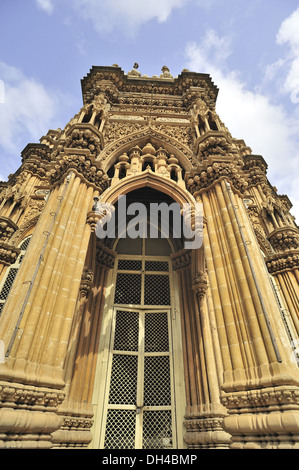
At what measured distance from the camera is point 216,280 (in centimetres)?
506

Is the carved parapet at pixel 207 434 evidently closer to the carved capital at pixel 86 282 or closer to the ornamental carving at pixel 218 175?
the carved capital at pixel 86 282

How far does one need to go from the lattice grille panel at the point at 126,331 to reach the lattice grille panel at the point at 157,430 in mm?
1841

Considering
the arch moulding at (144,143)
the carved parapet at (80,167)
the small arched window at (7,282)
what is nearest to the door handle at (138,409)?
the small arched window at (7,282)

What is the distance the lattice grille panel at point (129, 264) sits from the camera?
9344 mm

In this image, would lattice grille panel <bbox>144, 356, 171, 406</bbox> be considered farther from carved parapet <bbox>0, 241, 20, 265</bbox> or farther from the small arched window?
A: carved parapet <bbox>0, 241, 20, 265</bbox>

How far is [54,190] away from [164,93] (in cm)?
744

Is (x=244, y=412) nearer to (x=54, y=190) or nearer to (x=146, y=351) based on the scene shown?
(x=146, y=351)

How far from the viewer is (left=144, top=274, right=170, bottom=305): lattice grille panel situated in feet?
28.6

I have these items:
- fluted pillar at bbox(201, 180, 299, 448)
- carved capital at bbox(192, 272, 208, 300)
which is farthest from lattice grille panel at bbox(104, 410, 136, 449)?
fluted pillar at bbox(201, 180, 299, 448)

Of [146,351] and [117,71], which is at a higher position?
[117,71]

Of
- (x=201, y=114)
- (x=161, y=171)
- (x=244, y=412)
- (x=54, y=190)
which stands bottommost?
(x=244, y=412)

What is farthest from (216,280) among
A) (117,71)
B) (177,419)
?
(117,71)

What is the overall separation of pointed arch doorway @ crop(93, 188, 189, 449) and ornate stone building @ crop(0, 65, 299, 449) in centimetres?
4

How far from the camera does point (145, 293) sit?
8852 millimetres
